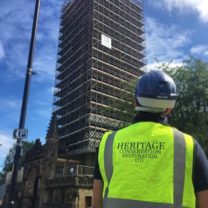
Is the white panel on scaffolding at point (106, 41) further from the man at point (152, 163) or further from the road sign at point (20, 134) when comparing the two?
the man at point (152, 163)

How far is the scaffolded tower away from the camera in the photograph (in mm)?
63406

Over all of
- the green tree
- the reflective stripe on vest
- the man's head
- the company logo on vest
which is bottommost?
the reflective stripe on vest

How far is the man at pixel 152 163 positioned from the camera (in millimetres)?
2115

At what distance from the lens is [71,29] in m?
78.9

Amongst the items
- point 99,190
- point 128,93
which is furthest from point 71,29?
point 99,190

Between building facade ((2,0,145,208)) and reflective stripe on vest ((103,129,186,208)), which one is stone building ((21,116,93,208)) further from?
reflective stripe on vest ((103,129,186,208))

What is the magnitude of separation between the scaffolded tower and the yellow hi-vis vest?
55.6 meters

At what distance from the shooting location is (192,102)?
27.2 metres

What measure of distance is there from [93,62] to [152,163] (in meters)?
65.6

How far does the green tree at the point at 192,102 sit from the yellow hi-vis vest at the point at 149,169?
24.1m

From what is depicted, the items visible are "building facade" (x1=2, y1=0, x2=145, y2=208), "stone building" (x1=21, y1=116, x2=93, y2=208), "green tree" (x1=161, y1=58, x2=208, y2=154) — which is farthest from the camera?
"building facade" (x1=2, y1=0, x2=145, y2=208)

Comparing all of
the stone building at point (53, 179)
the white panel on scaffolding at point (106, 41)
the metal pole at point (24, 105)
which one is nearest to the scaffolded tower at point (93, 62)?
the white panel on scaffolding at point (106, 41)

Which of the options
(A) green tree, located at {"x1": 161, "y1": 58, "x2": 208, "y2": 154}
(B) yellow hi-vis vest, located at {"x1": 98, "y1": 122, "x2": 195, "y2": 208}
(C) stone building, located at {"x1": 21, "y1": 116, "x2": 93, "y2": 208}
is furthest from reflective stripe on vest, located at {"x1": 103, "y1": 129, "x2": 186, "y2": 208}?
(C) stone building, located at {"x1": 21, "y1": 116, "x2": 93, "y2": 208}

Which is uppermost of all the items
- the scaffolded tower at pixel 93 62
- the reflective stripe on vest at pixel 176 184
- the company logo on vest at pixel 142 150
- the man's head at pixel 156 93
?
the scaffolded tower at pixel 93 62
